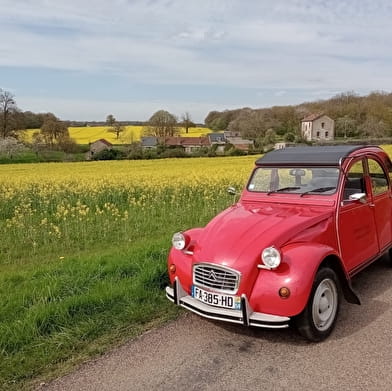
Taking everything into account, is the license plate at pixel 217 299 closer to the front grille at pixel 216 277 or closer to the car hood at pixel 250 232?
the front grille at pixel 216 277

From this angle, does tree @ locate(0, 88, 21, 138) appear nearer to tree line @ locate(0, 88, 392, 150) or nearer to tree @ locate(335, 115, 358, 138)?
tree line @ locate(0, 88, 392, 150)

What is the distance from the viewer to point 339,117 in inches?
3383

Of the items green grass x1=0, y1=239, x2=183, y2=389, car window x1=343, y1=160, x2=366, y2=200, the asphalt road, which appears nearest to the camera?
the asphalt road

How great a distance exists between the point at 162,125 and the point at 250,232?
9185 cm

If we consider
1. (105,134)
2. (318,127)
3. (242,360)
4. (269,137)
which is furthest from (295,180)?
(105,134)

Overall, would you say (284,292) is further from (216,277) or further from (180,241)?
(180,241)

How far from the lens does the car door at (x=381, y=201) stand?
5851 millimetres

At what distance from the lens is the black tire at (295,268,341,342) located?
3.92m

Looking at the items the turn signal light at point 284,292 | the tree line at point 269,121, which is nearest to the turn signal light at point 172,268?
the turn signal light at point 284,292

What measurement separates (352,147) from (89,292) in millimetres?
4053

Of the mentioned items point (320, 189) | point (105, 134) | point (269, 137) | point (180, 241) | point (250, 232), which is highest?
point (105, 134)

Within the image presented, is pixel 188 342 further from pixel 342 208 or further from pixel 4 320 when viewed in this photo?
pixel 342 208

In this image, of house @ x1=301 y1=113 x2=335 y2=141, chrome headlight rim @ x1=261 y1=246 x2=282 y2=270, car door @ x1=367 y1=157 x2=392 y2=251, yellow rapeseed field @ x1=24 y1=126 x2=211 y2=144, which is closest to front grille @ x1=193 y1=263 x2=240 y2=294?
chrome headlight rim @ x1=261 y1=246 x2=282 y2=270

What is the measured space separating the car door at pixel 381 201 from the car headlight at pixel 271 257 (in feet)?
8.33
